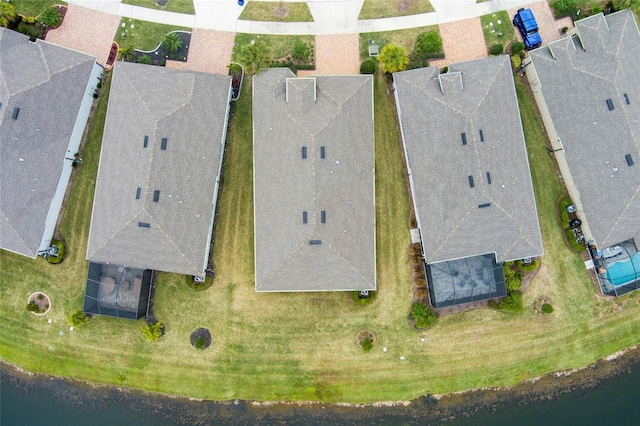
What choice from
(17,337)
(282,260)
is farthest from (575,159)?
(17,337)

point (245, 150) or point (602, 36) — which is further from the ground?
point (602, 36)

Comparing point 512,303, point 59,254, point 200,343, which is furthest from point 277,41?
point 512,303

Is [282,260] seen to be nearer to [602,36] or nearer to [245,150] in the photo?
[245,150]

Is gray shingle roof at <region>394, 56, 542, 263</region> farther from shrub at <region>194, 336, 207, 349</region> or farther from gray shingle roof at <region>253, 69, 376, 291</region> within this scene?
shrub at <region>194, 336, 207, 349</region>

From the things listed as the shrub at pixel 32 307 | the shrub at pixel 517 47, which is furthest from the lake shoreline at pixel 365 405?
the shrub at pixel 517 47

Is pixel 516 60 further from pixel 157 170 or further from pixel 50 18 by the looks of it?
pixel 50 18

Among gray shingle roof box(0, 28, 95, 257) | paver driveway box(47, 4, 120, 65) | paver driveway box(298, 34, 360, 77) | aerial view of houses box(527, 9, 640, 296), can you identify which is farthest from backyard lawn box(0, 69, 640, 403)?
paver driveway box(47, 4, 120, 65)
